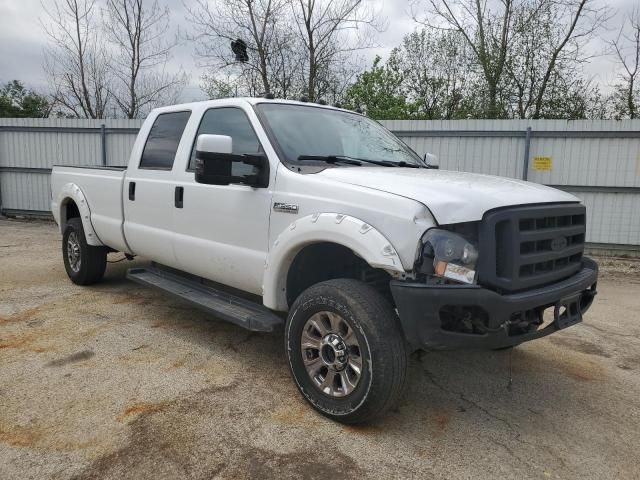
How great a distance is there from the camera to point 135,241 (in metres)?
4.90

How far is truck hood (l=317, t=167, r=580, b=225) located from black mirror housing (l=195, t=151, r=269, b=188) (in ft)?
1.54

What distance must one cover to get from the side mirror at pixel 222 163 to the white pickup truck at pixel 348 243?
0.01 meters

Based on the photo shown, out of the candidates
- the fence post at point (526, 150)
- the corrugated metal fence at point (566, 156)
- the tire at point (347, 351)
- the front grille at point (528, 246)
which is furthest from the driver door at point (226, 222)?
the fence post at point (526, 150)

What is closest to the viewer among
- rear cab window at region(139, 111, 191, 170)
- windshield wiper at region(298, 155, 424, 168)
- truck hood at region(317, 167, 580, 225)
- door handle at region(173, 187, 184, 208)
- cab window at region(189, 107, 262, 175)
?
truck hood at region(317, 167, 580, 225)

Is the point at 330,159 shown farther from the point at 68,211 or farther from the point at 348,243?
the point at 68,211

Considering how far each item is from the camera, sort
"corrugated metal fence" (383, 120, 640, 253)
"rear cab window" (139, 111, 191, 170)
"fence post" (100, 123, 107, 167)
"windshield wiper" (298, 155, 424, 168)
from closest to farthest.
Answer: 1. "windshield wiper" (298, 155, 424, 168)
2. "rear cab window" (139, 111, 191, 170)
3. "corrugated metal fence" (383, 120, 640, 253)
4. "fence post" (100, 123, 107, 167)

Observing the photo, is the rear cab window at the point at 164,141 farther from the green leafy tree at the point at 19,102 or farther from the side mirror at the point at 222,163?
the green leafy tree at the point at 19,102

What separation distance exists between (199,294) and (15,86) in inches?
1453

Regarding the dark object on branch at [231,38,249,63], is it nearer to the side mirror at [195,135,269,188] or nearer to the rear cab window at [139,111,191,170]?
the rear cab window at [139,111,191,170]

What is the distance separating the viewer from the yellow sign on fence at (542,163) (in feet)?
30.9

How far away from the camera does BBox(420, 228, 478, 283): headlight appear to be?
2559 mm

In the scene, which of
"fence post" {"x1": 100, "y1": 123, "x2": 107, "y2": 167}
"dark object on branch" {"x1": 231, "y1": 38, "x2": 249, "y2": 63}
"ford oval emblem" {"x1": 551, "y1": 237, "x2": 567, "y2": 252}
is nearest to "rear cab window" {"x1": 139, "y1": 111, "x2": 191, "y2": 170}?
"ford oval emblem" {"x1": 551, "y1": 237, "x2": 567, "y2": 252}

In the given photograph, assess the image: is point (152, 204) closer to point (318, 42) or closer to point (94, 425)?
point (94, 425)

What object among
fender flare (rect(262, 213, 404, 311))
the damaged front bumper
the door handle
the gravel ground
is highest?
the door handle
